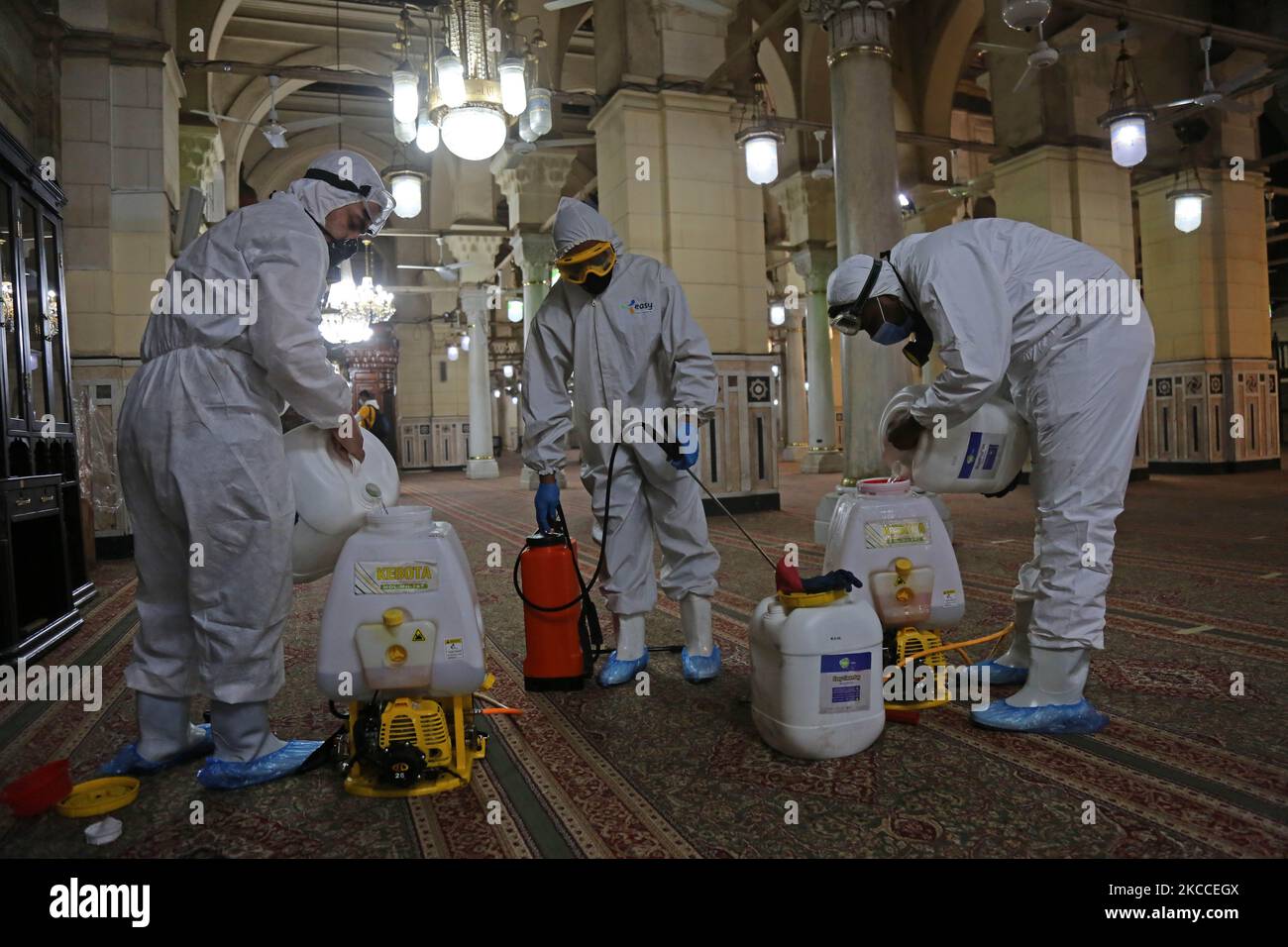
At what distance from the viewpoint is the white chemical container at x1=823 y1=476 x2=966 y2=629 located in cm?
243

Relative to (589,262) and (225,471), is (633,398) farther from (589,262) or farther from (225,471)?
(225,471)

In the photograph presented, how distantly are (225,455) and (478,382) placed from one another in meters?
15.4

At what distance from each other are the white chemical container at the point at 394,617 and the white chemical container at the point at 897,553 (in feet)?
3.68

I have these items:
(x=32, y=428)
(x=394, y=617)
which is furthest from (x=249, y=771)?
(x=32, y=428)

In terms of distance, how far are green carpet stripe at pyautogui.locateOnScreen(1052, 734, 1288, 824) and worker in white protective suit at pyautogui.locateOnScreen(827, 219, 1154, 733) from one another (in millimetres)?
95

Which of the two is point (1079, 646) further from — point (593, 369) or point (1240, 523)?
point (1240, 523)

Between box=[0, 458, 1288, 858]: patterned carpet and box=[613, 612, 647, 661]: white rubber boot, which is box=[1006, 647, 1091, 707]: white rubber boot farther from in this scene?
box=[613, 612, 647, 661]: white rubber boot

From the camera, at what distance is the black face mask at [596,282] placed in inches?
Result: 115

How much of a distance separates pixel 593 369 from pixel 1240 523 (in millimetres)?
5889

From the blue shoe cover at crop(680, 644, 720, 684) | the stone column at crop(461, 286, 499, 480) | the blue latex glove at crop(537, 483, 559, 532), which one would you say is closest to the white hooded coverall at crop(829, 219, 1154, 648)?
the blue shoe cover at crop(680, 644, 720, 684)

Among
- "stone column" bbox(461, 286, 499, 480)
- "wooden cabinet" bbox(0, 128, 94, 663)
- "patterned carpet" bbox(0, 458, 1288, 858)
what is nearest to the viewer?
"patterned carpet" bbox(0, 458, 1288, 858)

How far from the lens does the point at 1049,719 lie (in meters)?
2.21

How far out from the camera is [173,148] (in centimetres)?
730

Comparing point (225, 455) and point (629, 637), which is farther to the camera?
point (629, 637)
